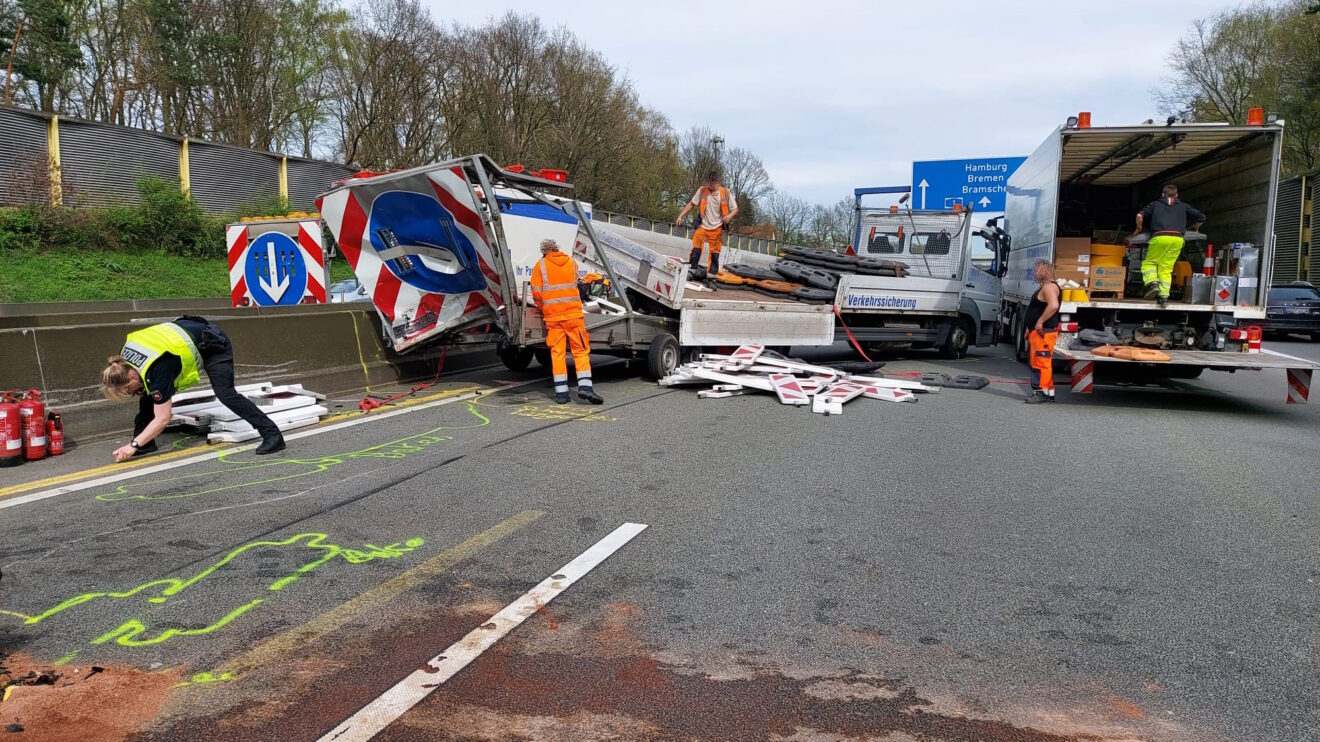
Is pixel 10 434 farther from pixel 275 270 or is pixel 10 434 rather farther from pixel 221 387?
pixel 275 270

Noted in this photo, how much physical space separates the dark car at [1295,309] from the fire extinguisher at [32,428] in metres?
23.6

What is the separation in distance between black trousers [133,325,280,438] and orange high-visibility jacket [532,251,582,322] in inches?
121

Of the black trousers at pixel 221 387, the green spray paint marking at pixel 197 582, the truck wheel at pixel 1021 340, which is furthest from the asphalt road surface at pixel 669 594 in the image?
the truck wheel at pixel 1021 340

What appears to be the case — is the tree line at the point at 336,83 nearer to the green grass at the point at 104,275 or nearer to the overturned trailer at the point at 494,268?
the green grass at the point at 104,275

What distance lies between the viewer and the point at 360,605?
370 centimetres

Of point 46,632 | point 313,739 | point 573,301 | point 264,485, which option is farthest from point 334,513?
point 573,301

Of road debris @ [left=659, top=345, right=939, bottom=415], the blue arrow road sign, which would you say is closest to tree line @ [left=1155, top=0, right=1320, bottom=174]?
the blue arrow road sign

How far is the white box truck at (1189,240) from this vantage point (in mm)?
Result: 10133

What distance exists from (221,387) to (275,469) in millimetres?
987

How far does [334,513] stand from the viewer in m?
4.99

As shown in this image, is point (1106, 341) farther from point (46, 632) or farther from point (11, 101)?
point (11, 101)

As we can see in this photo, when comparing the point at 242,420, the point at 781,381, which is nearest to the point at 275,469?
the point at 242,420

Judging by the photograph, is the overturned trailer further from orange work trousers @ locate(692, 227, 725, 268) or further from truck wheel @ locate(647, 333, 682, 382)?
orange work trousers @ locate(692, 227, 725, 268)

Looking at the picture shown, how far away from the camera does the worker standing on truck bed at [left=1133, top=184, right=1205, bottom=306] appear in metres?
10.5
